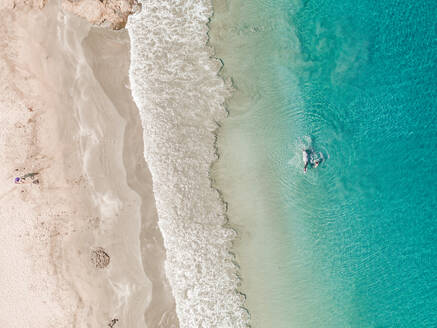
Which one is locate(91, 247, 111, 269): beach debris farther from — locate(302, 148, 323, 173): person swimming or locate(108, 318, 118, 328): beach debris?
locate(302, 148, 323, 173): person swimming

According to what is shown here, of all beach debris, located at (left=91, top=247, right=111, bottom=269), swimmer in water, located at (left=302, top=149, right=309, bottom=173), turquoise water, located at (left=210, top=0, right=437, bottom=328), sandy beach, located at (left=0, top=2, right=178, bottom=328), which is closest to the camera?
sandy beach, located at (left=0, top=2, right=178, bottom=328)

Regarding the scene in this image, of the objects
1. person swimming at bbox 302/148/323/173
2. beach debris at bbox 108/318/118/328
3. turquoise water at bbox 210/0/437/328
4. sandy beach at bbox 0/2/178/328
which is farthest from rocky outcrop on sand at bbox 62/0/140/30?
beach debris at bbox 108/318/118/328

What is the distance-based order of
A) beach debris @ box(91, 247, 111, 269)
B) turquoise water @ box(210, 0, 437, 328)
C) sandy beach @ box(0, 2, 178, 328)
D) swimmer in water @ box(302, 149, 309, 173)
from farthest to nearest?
swimmer in water @ box(302, 149, 309, 173), turquoise water @ box(210, 0, 437, 328), beach debris @ box(91, 247, 111, 269), sandy beach @ box(0, 2, 178, 328)

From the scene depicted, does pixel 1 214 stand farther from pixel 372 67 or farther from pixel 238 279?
pixel 372 67

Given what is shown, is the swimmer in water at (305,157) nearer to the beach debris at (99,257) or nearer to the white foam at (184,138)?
the white foam at (184,138)

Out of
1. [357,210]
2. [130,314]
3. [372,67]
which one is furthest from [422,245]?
[130,314]

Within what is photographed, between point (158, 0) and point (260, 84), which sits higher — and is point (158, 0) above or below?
above
